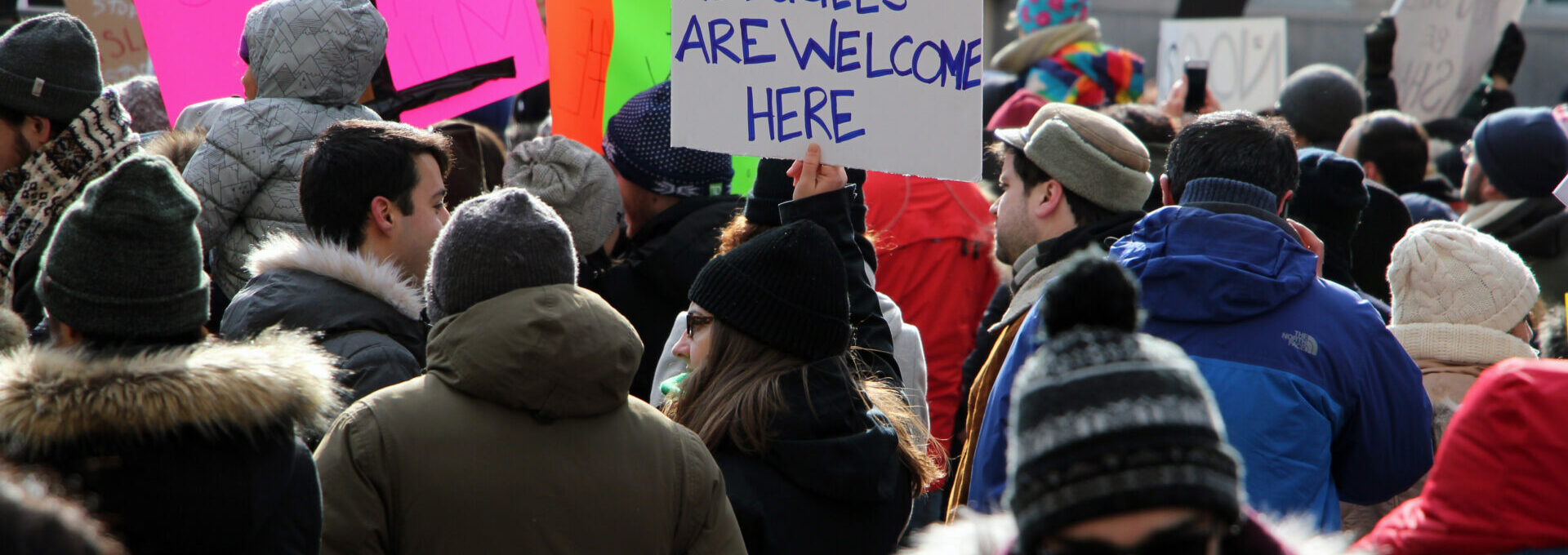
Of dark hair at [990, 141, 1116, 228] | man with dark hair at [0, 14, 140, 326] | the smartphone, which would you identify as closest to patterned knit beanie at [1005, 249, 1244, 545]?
dark hair at [990, 141, 1116, 228]

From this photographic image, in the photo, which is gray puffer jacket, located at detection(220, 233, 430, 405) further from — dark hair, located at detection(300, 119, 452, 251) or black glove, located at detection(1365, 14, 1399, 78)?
black glove, located at detection(1365, 14, 1399, 78)

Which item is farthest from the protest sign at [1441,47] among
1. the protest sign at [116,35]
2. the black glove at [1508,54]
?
the protest sign at [116,35]

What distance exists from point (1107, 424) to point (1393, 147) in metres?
4.73

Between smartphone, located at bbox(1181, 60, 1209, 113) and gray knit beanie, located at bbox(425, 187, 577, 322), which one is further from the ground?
gray knit beanie, located at bbox(425, 187, 577, 322)

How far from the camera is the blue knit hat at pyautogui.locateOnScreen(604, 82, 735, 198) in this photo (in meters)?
4.29

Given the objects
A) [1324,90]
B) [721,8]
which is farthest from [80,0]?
[1324,90]

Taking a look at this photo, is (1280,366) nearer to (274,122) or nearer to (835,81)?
(835,81)

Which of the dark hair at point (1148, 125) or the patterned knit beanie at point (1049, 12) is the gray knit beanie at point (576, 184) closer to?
the dark hair at point (1148, 125)

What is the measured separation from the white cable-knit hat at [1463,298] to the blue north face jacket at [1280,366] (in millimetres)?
490

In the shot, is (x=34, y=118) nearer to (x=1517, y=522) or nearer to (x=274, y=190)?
(x=274, y=190)

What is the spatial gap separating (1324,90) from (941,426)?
8.54ft

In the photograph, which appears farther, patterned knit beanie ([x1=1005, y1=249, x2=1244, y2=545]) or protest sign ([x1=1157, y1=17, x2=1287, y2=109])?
protest sign ([x1=1157, y1=17, x2=1287, y2=109])

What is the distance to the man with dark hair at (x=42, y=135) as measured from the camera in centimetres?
344

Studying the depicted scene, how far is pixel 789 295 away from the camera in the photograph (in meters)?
2.62
